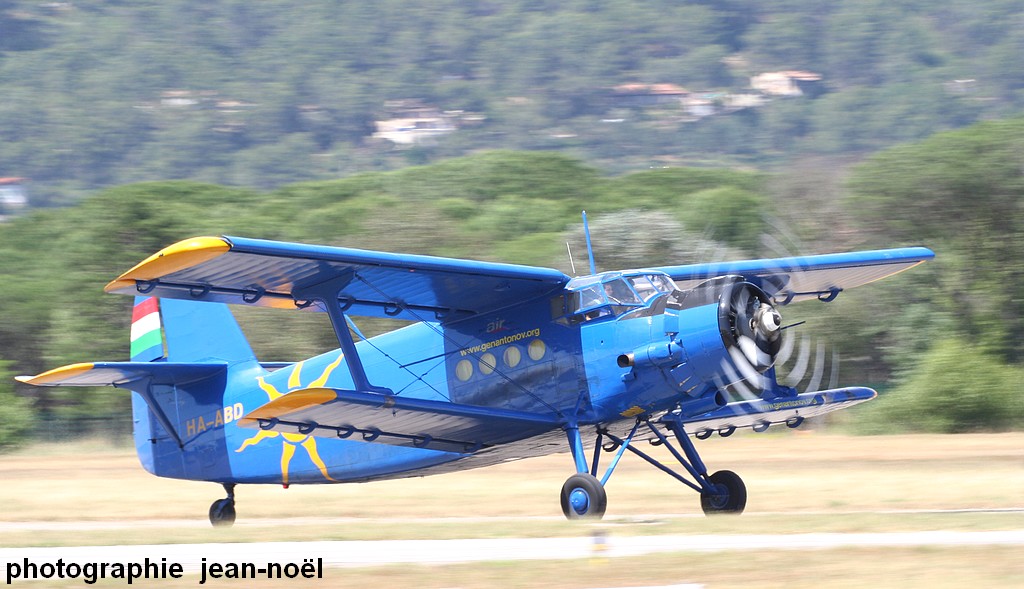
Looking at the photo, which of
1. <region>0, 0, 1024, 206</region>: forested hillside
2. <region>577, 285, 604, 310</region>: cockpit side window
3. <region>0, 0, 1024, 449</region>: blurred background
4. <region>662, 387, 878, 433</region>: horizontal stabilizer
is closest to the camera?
<region>577, 285, 604, 310</region>: cockpit side window

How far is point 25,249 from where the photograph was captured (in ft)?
242

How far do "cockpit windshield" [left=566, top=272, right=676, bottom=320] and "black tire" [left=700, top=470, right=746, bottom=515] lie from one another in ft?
7.15

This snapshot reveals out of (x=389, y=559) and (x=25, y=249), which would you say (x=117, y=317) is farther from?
(x=389, y=559)

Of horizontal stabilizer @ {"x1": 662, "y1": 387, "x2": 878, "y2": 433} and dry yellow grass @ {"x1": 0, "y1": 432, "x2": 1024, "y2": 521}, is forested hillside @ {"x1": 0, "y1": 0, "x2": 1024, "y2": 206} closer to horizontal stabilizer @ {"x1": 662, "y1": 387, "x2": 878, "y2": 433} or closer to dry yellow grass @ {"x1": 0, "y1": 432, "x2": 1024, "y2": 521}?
dry yellow grass @ {"x1": 0, "y1": 432, "x2": 1024, "y2": 521}

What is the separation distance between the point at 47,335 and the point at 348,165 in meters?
122

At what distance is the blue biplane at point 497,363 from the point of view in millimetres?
12203

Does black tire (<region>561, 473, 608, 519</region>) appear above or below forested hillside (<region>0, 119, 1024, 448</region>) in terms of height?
above

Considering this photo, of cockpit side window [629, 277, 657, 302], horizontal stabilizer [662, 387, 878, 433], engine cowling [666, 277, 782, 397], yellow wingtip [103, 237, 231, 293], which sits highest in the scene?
yellow wingtip [103, 237, 231, 293]

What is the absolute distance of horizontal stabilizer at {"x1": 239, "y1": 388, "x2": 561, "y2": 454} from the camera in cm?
1220

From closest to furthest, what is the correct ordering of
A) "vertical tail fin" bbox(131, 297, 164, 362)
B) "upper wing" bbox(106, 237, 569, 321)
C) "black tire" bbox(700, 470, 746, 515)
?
"upper wing" bbox(106, 237, 569, 321)
"black tire" bbox(700, 470, 746, 515)
"vertical tail fin" bbox(131, 297, 164, 362)

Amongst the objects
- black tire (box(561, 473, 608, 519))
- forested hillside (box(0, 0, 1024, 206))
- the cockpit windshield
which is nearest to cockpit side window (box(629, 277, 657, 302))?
the cockpit windshield

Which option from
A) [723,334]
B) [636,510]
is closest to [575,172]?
[636,510]

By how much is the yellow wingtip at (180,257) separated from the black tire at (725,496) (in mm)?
5897

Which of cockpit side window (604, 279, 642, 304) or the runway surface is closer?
the runway surface
